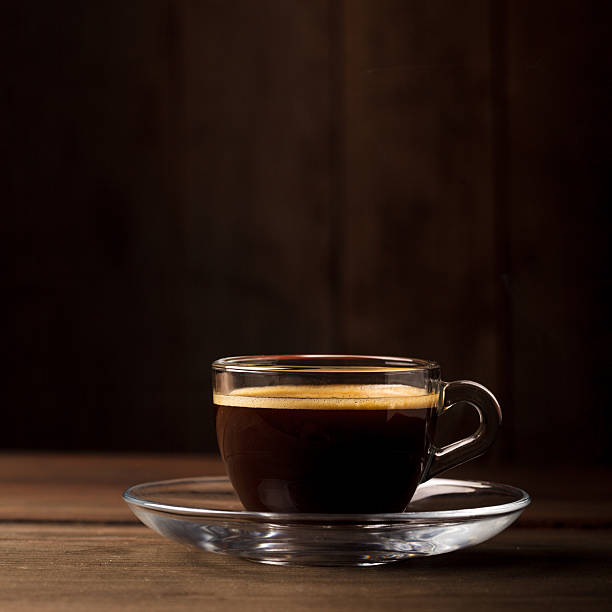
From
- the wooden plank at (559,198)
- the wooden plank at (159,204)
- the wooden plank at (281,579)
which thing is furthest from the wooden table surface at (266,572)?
Answer: the wooden plank at (159,204)

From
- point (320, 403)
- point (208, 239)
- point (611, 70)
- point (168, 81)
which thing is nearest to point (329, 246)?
point (208, 239)

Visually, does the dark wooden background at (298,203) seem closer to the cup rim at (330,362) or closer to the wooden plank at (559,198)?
the wooden plank at (559,198)

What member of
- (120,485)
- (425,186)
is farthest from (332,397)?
(425,186)

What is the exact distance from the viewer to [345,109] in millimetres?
1393

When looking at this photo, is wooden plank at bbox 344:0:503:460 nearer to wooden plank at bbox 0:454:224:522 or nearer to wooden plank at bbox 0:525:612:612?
wooden plank at bbox 0:454:224:522

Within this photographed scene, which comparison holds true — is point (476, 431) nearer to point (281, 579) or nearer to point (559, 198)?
point (281, 579)

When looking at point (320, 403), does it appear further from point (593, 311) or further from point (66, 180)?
point (66, 180)

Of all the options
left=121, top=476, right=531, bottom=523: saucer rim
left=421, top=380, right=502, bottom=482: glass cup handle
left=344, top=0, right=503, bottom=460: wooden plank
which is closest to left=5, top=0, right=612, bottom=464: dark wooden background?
left=344, top=0, right=503, bottom=460: wooden plank

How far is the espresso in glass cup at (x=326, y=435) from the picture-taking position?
531 mm

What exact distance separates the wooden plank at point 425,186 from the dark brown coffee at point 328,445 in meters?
0.81

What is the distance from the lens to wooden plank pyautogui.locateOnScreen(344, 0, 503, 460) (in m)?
1.34

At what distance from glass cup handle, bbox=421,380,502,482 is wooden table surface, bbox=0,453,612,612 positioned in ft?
0.19

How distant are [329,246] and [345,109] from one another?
21 centimetres

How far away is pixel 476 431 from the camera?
59 centimetres
